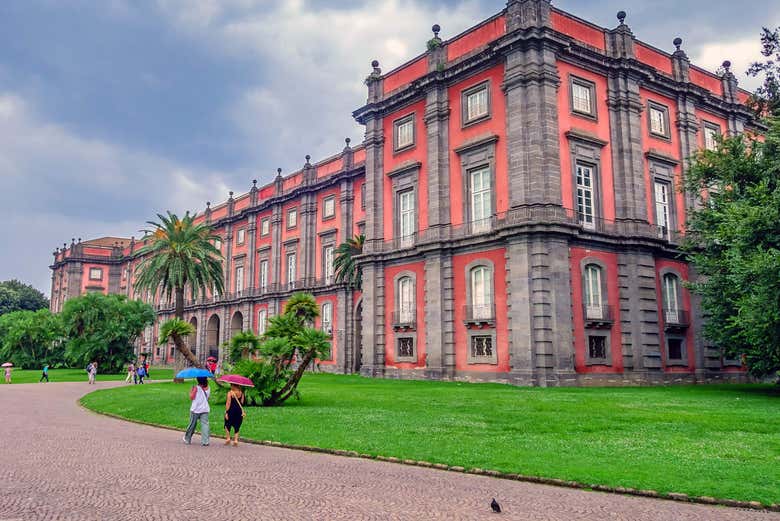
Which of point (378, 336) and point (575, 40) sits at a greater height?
point (575, 40)

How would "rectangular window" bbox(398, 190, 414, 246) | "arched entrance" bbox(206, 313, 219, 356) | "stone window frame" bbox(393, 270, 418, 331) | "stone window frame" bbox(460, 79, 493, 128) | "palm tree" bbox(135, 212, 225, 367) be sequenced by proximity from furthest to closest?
"arched entrance" bbox(206, 313, 219, 356) → "palm tree" bbox(135, 212, 225, 367) → "rectangular window" bbox(398, 190, 414, 246) → "stone window frame" bbox(393, 270, 418, 331) → "stone window frame" bbox(460, 79, 493, 128)

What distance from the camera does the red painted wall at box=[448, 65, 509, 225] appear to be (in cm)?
2661

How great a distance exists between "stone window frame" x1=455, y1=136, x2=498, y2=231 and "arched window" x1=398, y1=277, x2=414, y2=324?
4.56 meters

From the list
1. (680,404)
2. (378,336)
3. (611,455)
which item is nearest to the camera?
(611,455)

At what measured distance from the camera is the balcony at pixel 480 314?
26.0m

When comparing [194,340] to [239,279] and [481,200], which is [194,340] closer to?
[239,279]

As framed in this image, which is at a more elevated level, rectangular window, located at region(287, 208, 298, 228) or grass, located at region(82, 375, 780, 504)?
rectangular window, located at region(287, 208, 298, 228)

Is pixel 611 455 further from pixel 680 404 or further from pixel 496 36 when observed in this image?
pixel 496 36

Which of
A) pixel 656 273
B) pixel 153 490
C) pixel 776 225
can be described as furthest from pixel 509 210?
pixel 153 490

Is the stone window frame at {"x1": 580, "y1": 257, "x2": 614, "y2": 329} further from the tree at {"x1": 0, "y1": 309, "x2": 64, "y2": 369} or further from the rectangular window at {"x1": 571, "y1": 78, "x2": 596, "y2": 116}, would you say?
the tree at {"x1": 0, "y1": 309, "x2": 64, "y2": 369}

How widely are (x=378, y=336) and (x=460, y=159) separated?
9.57 meters

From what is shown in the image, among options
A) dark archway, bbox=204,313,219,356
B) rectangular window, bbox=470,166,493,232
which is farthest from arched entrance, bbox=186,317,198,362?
rectangular window, bbox=470,166,493,232

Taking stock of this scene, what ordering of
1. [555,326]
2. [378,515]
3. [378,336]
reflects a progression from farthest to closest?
[378,336]
[555,326]
[378,515]

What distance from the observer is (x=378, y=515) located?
671 cm
